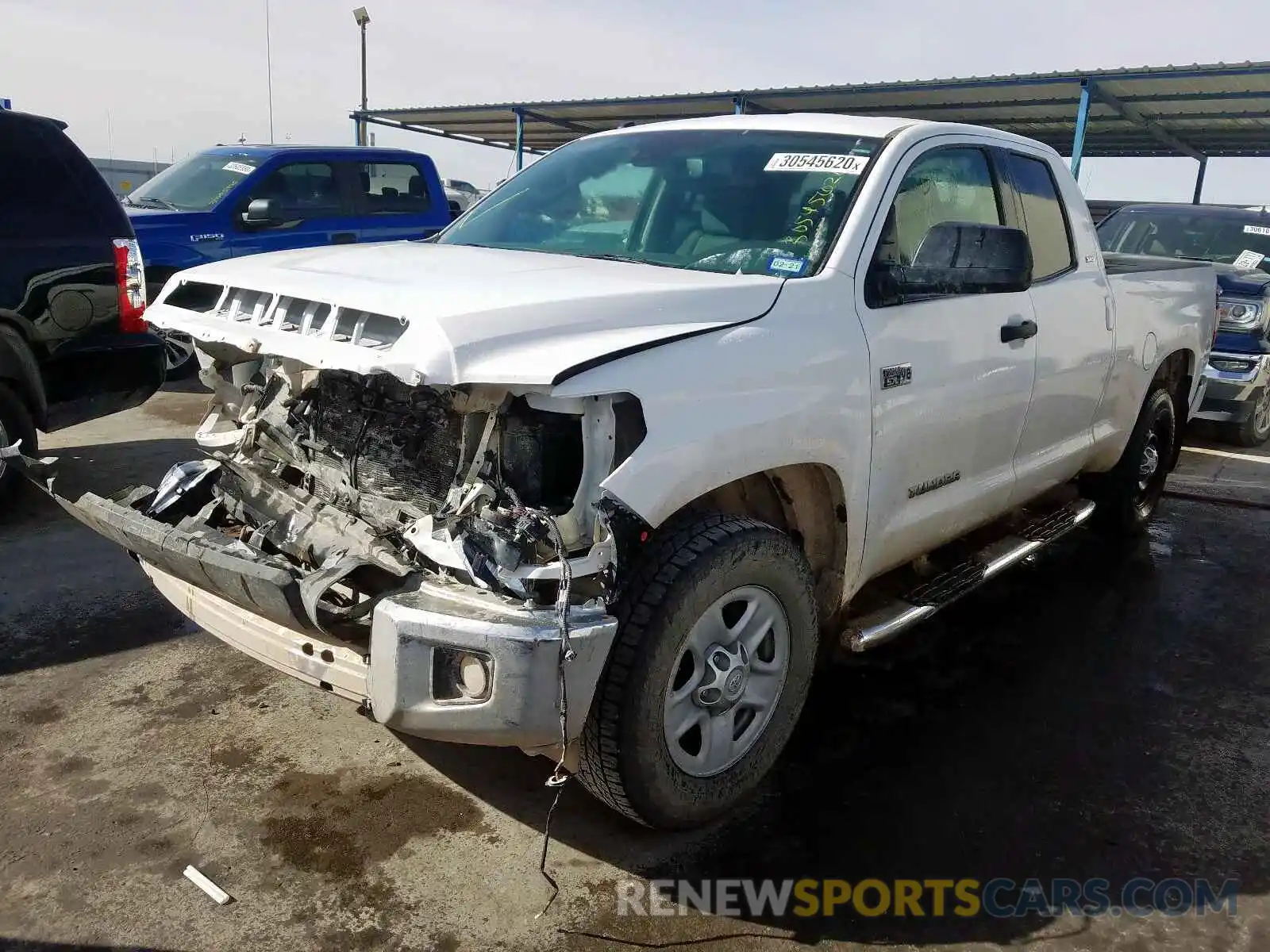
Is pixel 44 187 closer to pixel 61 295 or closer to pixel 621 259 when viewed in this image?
pixel 61 295

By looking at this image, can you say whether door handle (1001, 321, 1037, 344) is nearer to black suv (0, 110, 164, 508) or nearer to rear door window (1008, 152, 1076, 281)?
rear door window (1008, 152, 1076, 281)

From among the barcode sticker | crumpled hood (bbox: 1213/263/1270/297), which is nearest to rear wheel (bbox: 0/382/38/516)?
crumpled hood (bbox: 1213/263/1270/297)

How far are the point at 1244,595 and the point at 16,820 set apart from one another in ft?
16.9

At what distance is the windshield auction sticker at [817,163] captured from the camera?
3.26m

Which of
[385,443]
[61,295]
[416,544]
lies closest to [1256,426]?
[385,443]

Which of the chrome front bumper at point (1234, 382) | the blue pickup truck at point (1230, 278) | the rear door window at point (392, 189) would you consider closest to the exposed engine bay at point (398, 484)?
the rear door window at point (392, 189)

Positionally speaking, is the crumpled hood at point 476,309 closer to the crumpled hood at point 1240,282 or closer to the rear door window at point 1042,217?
the rear door window at point 1042,217

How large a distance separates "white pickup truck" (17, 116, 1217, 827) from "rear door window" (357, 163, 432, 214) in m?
5.71

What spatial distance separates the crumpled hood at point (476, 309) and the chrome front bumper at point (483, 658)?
1.67ft

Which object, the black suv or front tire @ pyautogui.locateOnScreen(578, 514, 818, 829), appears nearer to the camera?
front tire @ pyautogui.locateOnScreen(578, 514, 818, 829)

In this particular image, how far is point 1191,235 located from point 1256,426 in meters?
1.79

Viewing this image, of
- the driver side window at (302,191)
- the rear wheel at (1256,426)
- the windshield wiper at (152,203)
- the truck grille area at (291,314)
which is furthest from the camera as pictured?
the driver side window at (302,191)

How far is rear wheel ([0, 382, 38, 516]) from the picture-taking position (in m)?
4.88

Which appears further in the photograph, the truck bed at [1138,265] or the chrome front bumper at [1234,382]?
the chrome front bumper at [1234,382]
